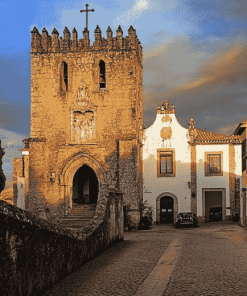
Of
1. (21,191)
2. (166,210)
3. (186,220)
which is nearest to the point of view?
(186,220)

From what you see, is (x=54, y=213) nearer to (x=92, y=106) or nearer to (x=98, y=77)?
(x=92, y=106)

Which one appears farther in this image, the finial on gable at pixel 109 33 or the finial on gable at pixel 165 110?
the finial on gable at pixel 165 110

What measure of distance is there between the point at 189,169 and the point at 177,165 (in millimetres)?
856

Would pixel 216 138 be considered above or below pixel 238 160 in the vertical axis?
above

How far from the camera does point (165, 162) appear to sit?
28922 mm

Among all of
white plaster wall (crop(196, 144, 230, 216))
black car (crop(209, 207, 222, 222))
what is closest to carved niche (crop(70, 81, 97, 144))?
white plaster wall (crop(196, 144, 230, 216))

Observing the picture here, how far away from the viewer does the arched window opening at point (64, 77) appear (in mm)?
27844

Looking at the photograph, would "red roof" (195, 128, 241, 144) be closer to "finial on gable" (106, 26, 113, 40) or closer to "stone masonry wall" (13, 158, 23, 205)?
"finial on gable" (106, 26, 113, 40)

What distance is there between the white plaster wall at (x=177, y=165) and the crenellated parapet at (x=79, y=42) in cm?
593

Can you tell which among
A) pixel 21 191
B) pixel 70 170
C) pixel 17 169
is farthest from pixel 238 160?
pixel 17 169

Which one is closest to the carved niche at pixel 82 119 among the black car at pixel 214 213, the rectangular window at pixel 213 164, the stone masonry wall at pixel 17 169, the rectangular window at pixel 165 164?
the rectangular window at pixel 165 164

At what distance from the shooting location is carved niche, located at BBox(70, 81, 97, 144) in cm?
2722

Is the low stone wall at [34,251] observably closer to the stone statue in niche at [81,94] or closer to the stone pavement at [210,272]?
the stone pavement at [210,272]

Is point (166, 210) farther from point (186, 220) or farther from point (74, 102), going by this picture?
point (74, 102)
